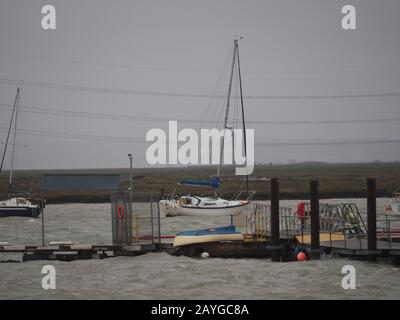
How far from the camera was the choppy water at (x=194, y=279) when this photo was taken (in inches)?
1261

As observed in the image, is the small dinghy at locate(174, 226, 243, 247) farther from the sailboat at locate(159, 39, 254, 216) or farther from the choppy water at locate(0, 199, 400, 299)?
the sailboat at locate(159, 39, 254, 216)

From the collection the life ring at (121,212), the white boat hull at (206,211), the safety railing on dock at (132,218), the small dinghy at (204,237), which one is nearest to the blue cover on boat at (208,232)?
the small dinghy at (204,237)

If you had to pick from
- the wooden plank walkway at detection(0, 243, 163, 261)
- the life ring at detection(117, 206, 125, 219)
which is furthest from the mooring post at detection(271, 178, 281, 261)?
the life ring at detection(117, 206, 125, 219)

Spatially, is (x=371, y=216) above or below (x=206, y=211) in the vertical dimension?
above

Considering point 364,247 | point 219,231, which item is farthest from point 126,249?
point 364,247

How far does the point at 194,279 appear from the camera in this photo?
116ft

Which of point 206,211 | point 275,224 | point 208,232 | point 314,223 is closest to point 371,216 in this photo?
point 314,223

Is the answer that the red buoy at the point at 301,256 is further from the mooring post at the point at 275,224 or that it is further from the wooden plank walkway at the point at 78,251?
the wooden plank walkway at the point at 78,251

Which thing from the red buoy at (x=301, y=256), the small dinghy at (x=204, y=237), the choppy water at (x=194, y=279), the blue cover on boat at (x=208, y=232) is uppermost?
the blue cover on boat at (x=208, y=232)

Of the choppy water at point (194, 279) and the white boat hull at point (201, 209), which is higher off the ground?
the white boat hull at point (201, 209)

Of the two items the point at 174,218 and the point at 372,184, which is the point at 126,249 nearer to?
the point at 372,184

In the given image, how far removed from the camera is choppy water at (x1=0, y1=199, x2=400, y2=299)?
105 feet

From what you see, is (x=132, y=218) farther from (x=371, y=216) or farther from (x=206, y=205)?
(x=206, y=205)
